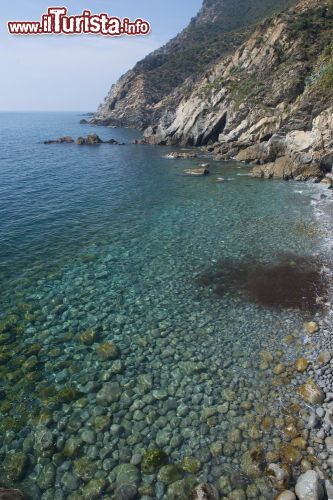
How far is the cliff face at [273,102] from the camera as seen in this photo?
2235 inches

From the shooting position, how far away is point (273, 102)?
244 ft

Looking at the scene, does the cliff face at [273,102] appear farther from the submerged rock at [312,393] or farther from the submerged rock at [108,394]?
the submerged rock at [108,394]

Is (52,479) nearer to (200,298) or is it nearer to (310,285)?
(200,298)

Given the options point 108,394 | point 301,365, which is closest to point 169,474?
point 108,394

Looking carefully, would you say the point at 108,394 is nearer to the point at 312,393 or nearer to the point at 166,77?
the point at 312,393

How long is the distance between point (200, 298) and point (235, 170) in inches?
1718

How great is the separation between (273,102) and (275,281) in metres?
61.8

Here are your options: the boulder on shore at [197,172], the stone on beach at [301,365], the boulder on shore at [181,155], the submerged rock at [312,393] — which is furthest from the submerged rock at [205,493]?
the boulder on shore at [181,155]

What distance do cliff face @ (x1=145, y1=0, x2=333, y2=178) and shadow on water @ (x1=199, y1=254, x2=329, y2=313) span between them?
31.8 m

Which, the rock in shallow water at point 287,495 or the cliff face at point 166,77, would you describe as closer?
the rock in shallow water at point 287,495

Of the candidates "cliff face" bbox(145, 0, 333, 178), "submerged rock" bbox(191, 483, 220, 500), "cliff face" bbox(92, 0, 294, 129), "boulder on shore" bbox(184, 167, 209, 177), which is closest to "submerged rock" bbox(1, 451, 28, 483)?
"submerged rock" bbox(191, 483, 220, 500)

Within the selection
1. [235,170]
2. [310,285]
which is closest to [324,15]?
[235,170]

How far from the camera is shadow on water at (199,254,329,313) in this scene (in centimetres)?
2330

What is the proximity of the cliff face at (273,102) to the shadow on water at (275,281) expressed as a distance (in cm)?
3176
